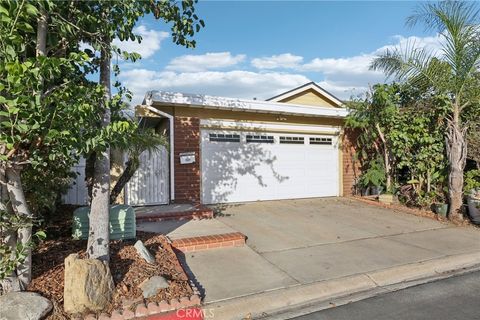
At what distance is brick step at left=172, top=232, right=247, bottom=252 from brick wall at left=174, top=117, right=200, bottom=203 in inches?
129

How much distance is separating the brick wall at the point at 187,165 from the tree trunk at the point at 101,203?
4805 millimetres

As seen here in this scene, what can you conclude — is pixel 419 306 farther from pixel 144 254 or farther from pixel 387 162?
pixel 387 162

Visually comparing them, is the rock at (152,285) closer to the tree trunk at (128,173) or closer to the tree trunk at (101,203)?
the tree trunk at (101,203)

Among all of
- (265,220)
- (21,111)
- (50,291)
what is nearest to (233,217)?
(265,220)

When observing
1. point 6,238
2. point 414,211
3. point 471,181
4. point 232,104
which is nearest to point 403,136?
point 471,181

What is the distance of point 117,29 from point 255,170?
22.5 feet

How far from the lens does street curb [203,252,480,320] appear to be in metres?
3.82

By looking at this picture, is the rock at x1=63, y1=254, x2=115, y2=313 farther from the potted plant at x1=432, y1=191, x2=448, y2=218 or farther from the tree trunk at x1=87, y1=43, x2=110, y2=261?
the potted plant at x1=432, y1=191, x2=448, y2=218

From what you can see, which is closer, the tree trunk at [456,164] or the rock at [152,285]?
the rock at [152,285]

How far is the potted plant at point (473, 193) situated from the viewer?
8.29 m

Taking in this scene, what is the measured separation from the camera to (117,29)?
3879 millimetres

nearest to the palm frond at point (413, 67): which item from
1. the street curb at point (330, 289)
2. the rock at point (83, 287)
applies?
the street curb at point (330, 289)

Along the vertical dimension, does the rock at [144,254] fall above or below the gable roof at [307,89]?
below

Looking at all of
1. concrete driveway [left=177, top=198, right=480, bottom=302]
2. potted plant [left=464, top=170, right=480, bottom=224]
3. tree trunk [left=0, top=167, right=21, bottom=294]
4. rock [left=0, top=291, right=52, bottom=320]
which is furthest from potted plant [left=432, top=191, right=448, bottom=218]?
tree trunk [left=0, top=167, right=21, bottom=294]
